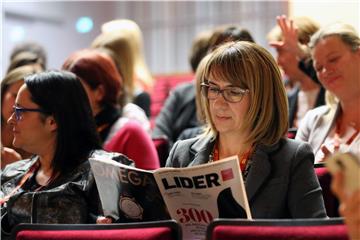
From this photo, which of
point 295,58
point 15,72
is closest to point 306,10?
point 295,58

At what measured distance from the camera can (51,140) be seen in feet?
7.79

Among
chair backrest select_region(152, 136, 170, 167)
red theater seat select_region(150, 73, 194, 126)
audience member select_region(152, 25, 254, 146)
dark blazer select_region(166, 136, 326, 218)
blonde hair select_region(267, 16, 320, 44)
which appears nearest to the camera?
dark blazer select_region(166, 136, 326, 218)

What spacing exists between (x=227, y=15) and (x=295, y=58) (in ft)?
14.3

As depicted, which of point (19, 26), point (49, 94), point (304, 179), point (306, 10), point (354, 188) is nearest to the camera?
point (354, 188)

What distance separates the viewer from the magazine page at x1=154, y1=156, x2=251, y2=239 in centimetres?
173

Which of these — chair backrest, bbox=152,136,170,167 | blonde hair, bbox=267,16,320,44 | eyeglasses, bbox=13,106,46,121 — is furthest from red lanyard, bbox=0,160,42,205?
blonde hair, bbox=267,16,320,44

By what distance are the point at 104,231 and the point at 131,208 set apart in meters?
0.33

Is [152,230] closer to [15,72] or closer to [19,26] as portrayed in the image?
[15,72]

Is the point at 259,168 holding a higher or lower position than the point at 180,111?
higher

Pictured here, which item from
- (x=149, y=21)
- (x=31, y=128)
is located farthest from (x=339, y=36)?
(x=149, y=21)

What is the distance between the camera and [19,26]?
7.36m

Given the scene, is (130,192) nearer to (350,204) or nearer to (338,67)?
(350,204)

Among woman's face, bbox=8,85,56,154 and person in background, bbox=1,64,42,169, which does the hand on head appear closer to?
person in background, bbox=1,64,42,169

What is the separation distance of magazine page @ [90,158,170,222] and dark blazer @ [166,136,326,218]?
0.28 m
